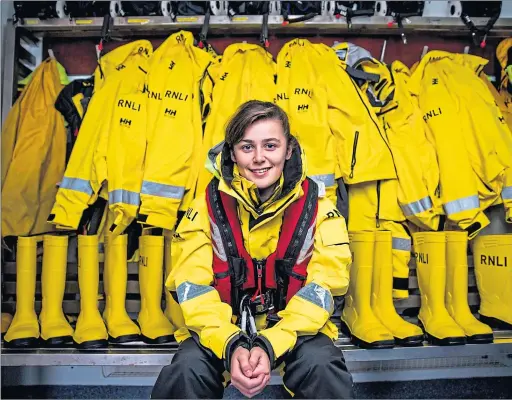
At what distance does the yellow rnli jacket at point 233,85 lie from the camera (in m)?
2.31

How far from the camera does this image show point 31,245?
7.22ft

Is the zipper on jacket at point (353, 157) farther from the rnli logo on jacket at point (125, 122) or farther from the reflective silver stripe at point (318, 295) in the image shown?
the rnli logo on jacket at point (125, 122)

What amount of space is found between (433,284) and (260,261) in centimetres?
91

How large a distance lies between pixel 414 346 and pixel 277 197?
945mm

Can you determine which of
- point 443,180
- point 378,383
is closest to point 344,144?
point 443,180

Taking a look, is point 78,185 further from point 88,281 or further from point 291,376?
point 291,376

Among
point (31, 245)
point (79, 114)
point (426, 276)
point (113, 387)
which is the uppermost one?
point (79, 114)

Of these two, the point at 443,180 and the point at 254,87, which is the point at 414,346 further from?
the point at 254,87

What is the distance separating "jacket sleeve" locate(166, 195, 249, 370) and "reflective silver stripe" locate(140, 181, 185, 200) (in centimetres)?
44

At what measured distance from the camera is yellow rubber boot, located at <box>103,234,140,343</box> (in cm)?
221

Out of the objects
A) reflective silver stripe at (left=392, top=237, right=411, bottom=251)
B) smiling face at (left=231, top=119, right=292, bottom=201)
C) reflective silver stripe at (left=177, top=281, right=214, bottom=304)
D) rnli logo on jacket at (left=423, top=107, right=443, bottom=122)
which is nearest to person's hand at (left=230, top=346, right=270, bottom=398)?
reflective silver stripe at (left=177, top=281, right=214, bottom=304)

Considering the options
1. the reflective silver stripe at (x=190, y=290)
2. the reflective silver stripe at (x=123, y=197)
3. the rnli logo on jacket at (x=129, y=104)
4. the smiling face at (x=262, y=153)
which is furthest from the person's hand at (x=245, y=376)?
the rnli logo on jacket at (x=129, y=104)

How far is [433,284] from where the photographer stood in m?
2.20

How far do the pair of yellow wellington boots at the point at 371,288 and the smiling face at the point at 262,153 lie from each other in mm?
704
